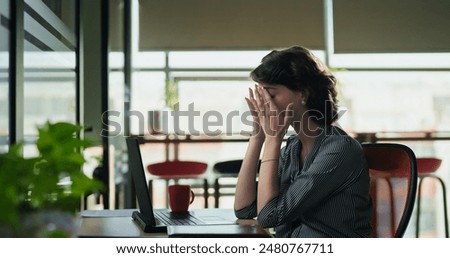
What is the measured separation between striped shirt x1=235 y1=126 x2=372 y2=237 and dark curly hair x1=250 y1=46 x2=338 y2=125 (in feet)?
0.36

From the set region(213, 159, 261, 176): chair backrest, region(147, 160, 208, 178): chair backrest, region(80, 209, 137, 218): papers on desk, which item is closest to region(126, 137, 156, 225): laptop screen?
region(80, 209, 137, 218): papers on desk

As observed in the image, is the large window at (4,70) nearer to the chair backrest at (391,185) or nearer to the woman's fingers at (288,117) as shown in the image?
the woman's fingers at (288,117)

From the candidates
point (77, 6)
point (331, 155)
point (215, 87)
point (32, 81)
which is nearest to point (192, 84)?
point (215, 87)

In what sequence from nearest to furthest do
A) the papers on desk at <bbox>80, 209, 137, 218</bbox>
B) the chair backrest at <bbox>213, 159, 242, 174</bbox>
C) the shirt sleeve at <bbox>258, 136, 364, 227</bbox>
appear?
the shirt sleeve at <bbox>258, 136, 364, 227</bbox> < the papers on desk at <bbox>80, 209, 137, 218</bbox> < the chair backrest at <bbox>213, 159, 242, 174</bbox>

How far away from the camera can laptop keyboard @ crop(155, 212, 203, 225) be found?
1171 millimetres

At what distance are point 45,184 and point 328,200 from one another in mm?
859

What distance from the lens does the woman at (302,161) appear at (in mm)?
1222

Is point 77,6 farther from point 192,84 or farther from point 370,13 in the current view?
point 370,13

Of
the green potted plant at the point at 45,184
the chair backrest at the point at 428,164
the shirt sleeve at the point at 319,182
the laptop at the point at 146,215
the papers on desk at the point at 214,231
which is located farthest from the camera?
the chair backrest at the point at 428,164

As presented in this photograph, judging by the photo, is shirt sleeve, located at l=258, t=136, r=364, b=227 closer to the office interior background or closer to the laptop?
the laptop

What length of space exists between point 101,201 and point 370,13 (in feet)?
7.20

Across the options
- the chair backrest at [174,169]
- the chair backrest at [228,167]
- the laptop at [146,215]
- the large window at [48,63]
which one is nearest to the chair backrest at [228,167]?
the chair backrest at [228,167]

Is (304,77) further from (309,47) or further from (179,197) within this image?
(309,47)

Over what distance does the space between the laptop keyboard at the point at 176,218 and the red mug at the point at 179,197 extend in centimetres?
2
